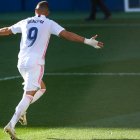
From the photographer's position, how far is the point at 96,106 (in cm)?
1248

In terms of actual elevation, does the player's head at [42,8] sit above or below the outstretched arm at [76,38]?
above

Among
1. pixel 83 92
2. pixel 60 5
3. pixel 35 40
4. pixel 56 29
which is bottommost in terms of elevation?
pixel 60 5

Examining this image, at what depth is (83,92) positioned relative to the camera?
13.8 metres

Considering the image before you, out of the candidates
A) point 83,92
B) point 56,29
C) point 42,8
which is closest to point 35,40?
point 56,29

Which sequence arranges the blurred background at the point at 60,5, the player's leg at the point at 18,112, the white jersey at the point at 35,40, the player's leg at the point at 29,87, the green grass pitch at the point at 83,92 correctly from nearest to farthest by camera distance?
the player's leg at the point at 18,112 < the player's leg at the point at 29,87 < the white jersey at the point at 35,40 < the green grass pitch at the point at 83,92 < the blurred background at the point at 60,5

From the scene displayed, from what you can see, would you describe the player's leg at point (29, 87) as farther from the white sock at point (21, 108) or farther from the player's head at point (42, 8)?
the player's head at point (42, 8)

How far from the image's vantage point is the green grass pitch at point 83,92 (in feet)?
35.0

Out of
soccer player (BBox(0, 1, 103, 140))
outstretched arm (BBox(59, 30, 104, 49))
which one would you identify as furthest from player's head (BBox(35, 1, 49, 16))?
outstretched arm (BBox(59, 30, 104, 49))

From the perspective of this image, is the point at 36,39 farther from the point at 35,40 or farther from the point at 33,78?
the point at 33,78

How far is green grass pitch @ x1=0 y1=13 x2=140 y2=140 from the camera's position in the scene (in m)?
10.7

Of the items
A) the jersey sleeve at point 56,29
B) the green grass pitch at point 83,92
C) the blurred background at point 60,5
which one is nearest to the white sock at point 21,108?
the green grass pitch at point 83,92

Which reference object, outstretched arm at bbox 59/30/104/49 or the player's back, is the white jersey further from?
outstretched arm at bbox 59/30/104/49

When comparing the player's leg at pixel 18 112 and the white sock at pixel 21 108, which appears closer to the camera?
the player's leg at pixel 18 112

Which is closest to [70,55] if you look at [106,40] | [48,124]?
[106,40]
